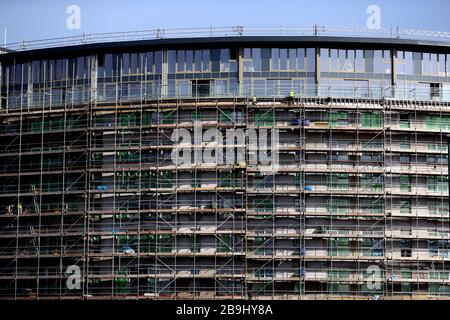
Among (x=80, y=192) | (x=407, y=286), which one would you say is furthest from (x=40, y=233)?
(x=407, y=286)

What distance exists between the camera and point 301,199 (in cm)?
5791

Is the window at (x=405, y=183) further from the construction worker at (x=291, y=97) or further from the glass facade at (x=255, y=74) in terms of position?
the construction worker at (x=291, y=97)

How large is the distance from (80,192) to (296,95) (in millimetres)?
15660

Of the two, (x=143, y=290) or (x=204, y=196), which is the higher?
(x=204, y=196)

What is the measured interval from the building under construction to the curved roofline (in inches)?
4.3

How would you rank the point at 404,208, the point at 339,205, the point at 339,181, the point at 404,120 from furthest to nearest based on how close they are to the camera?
the point at 404,120, the point at 404,208, the point at 339,181, the point at 339,205

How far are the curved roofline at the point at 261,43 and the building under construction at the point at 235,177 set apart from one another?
4.3 inches

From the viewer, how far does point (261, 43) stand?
200ft

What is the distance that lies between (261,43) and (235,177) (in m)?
9.54

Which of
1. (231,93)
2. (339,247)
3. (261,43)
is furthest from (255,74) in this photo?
(339,247)

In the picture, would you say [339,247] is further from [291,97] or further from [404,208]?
[291,97]
